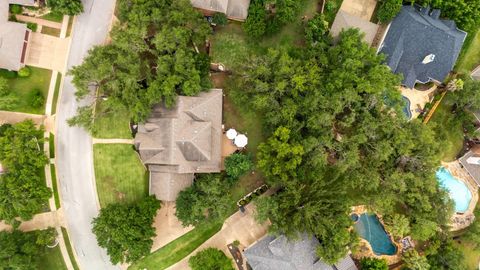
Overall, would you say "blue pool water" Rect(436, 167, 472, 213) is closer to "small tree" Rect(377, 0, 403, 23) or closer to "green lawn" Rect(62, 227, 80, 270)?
"small tree" Rect(377, 0, 403, 23)

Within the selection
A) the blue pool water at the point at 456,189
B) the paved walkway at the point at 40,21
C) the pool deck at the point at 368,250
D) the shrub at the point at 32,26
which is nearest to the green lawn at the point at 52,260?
the shrub at the point at 32,26

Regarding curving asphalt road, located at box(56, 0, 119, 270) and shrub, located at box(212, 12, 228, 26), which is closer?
shrub, located at box(212, 12, 228, 26)

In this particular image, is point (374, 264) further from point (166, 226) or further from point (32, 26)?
point (32, 26)

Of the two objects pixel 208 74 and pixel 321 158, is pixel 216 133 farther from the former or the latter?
pixel 321 158

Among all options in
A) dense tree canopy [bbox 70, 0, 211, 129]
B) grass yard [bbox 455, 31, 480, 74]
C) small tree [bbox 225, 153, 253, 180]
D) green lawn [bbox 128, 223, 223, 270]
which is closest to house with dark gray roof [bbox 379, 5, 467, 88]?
grass yard [bbox 455, 31, 480, 74]

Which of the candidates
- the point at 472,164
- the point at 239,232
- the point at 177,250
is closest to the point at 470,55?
the point at 472,164

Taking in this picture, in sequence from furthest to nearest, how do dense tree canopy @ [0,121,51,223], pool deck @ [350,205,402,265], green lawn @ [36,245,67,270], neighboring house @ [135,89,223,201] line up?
1. pool deck @ [350,205,402,265]
2. green lawn @ [36,245,67,270]
3. neighboring house @ [135,89,223,201]
4. dense tree canopy @ [0,121,51,223]
